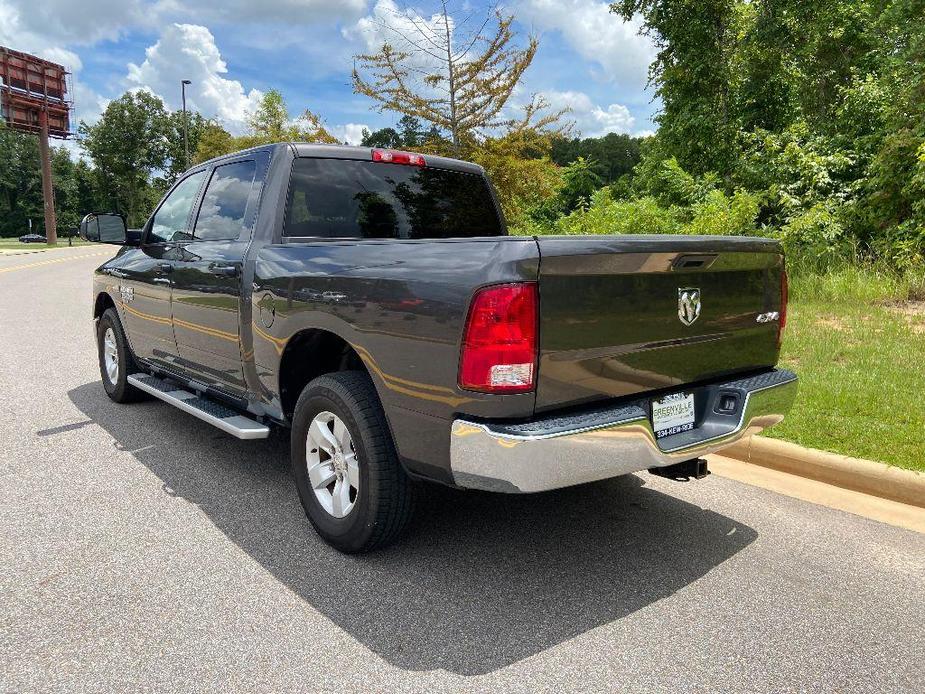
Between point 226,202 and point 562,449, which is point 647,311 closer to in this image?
point 562,449

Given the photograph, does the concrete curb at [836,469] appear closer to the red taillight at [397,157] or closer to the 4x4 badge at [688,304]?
the 4x4 badge at [688,304]

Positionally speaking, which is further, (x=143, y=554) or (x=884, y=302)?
(x=884, y=302)

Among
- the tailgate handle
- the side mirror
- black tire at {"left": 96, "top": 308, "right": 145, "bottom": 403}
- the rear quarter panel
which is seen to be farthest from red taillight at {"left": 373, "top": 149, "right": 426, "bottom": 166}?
black tire at {"left": 96, "top": 308, "right": 145, "bottom": 403}

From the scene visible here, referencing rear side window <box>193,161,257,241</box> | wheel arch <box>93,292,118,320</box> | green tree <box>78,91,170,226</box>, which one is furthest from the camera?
green tree <box>78,91,170,226</box>

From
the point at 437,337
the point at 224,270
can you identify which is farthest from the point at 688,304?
the point at 224,270

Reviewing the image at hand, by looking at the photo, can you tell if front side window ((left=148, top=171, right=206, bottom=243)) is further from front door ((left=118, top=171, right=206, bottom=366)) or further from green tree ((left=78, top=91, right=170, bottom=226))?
green tree ((left=78, top=91, right=170, bottom=226))

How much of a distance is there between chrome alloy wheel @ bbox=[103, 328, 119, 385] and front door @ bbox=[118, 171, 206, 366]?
1.73 ft

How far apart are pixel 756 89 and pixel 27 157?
86.5 metres

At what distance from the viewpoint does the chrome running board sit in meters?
3.92

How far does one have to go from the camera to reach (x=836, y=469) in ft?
14.0

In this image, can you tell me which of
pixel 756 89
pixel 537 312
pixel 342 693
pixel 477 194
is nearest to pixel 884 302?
pixel 477 194

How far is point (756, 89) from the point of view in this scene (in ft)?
57.2

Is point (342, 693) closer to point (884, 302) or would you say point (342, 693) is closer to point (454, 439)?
point (454, 439)

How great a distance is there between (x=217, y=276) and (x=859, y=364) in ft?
17.7
